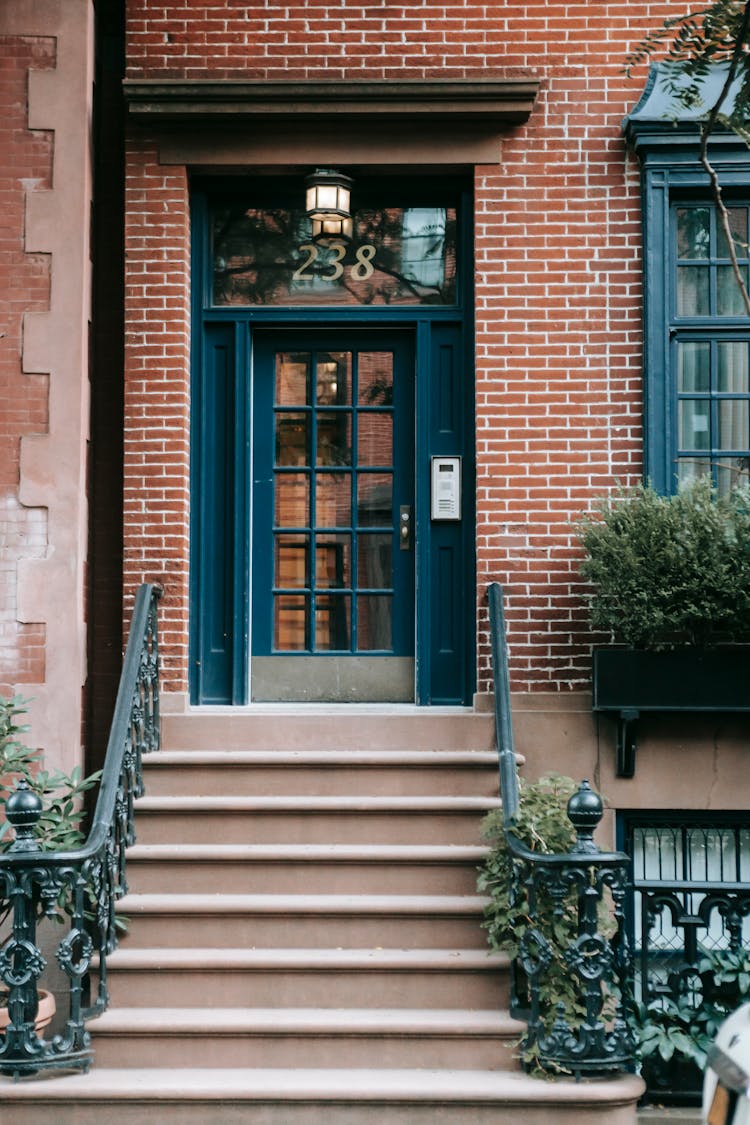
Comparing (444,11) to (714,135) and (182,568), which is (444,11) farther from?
(182,568)

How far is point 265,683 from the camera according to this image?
7727 millimetres

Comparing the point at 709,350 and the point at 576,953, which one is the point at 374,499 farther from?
the point at 576,953

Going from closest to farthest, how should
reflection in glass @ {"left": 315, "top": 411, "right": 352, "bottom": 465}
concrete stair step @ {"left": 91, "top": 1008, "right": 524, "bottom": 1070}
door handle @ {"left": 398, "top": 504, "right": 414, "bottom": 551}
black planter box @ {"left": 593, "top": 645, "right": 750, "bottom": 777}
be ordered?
concrete stair step @ {"left": 91, "top": 1008, "right": 524, "bottom": 1070} → black planter box @ {"left": 593, "top": 645, "right": 750, "bottom": 777} → door handle @ {"left": 398, "top": 504, "right": 414, "bottom": 551} → reflection in glass @ {"left": 315, "top": 411, "right": 352, "bottom": 465}

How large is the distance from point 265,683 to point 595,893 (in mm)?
3136

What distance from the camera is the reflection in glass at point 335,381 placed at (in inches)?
308

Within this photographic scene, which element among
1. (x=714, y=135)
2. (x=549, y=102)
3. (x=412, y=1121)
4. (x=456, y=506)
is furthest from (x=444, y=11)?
(x=412, y=1121)

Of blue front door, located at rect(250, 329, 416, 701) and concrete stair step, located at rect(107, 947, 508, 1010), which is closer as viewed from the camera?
concrete stair step, located at rect(107, 947, 508, 1010)

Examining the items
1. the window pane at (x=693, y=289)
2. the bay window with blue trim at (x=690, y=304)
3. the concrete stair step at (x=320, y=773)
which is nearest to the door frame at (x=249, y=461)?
the concrete stair step at (x=320, y=773)

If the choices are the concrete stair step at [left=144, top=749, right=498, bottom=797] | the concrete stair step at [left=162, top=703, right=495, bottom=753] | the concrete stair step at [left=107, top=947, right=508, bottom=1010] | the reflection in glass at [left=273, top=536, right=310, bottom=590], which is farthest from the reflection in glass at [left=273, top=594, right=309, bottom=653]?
the concrete stair step at [left=107, top=947, right=508, bottom=1010]

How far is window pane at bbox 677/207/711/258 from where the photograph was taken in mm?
7469

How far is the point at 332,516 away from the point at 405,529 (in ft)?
1.62

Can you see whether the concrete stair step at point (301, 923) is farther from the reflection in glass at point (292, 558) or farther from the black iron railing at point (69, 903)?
the reflection in glass at point (292, 558)

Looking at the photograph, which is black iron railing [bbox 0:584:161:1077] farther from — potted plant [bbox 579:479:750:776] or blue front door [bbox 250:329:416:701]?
potted plant [bbox 579:479:750:776]

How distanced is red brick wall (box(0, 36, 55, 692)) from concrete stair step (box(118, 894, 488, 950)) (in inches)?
70.6
